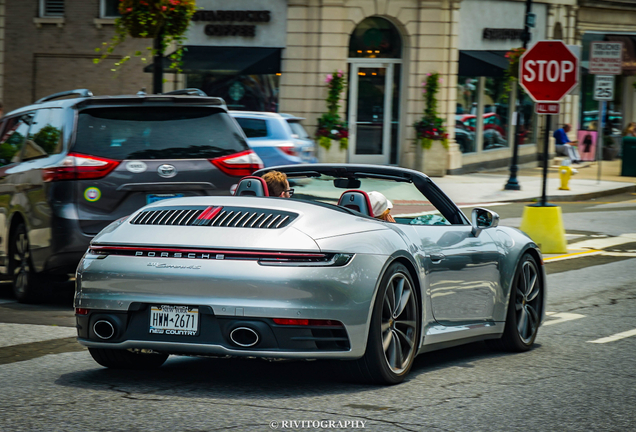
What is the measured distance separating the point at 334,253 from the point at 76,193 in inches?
156

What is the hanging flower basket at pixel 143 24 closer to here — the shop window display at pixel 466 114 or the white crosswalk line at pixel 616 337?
the white crosswalk line at pixel 616 337

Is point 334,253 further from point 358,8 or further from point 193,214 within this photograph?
point 358,8

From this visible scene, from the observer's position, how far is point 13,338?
7.21 meters

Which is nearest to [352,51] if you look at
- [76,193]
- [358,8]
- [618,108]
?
[358,8]

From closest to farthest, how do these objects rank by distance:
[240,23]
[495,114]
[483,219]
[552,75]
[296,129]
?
[483,219] → [552,75] → [296,129] → [240,23] → [495,114]

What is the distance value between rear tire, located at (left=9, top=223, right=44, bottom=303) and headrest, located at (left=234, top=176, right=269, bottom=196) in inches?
130

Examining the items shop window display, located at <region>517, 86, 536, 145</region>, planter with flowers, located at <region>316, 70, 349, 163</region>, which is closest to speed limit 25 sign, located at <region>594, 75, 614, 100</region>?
planter with flowers, located at <region>316, 70, 349, 163</region>

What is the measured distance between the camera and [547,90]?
1520 cm

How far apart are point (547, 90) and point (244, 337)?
1107 cm

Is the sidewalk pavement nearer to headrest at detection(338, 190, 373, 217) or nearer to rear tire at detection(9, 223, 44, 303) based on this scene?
rear tire at detection(9, 223, 44, 303)

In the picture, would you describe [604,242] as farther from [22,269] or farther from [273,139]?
[22,269]

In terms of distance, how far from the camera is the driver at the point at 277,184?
656 centimetres

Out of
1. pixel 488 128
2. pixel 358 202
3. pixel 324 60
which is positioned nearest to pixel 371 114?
pixel 324 60

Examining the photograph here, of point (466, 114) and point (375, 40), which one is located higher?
point (375, 40)
